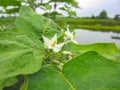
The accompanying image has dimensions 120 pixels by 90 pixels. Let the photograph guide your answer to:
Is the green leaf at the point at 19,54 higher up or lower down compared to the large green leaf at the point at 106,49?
higher up

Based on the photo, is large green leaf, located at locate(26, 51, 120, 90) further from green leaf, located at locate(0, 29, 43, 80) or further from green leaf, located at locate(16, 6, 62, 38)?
green leaf, located at locate(16, 6, 62, 38)

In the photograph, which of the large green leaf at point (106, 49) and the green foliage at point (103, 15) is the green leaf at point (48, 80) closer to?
the large green leaf at point (106, 49)

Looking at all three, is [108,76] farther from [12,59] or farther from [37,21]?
[37,21]

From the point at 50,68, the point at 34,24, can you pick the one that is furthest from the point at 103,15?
the point at 50,68

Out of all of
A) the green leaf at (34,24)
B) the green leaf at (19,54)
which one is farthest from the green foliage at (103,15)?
the green leaf at (19,54)

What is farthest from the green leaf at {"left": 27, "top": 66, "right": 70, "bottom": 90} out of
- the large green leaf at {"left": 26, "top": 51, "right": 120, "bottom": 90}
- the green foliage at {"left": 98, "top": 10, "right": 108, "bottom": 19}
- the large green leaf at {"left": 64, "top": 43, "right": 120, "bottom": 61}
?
the green foliage at {"left": 98, "top": 10, "right": 108, "bottom": 19}
